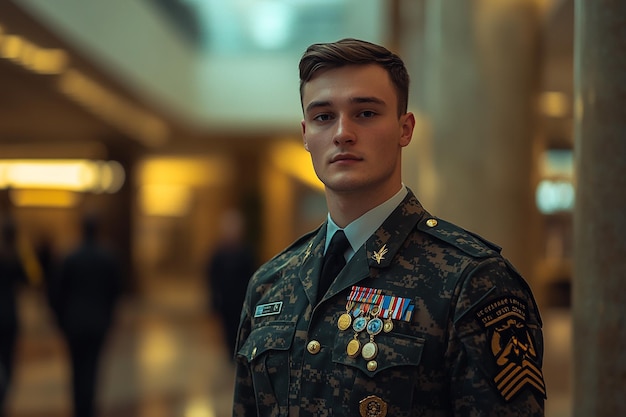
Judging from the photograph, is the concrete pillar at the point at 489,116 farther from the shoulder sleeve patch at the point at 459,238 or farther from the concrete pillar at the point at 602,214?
the shoulder sleeve patch at the point at 459,238

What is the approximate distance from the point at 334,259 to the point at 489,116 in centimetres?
537

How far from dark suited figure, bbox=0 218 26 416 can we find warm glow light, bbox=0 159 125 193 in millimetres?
17993

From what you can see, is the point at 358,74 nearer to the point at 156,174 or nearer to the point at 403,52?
the point at 403,52

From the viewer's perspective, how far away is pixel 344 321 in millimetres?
2084

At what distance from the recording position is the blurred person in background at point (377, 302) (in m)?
1.93

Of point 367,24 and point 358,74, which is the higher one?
point 367,24

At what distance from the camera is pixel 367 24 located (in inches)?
661

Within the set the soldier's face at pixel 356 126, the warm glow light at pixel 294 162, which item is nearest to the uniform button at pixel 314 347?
the soldier's face at pixel 356 126

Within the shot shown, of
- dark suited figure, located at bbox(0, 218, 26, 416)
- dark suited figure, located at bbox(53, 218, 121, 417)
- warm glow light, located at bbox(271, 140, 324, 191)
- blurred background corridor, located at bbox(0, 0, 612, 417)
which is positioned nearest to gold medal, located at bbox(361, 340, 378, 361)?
blurred background corridor, located at bbox(0, 0, 612, 417)

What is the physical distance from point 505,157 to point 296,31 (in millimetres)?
15583

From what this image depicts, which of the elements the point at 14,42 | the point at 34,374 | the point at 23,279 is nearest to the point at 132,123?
the point at 14,42

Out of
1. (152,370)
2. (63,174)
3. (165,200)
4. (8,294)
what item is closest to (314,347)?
(8,294)

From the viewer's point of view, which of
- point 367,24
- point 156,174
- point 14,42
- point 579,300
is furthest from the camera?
point 156,174

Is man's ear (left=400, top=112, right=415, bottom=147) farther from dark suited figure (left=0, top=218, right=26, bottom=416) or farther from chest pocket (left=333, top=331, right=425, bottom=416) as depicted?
dark suited figure (left=0, top=218, right=26, bottom=416)
